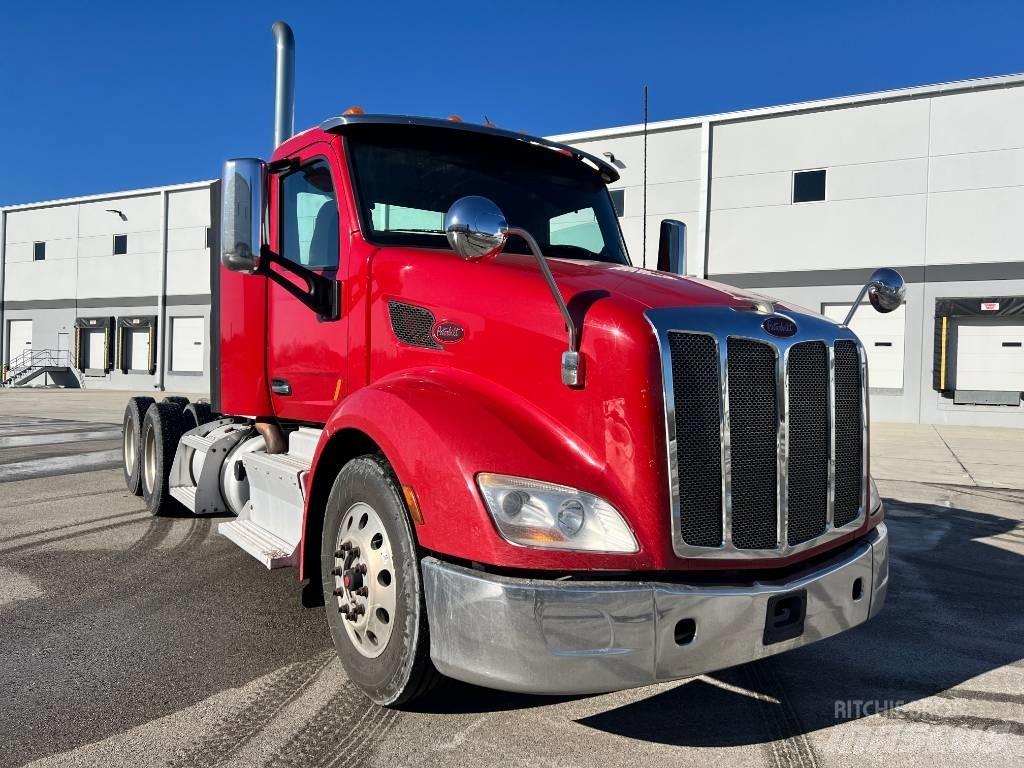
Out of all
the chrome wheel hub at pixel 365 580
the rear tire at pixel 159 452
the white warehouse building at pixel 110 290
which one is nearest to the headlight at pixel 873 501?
the chrome wheel hub at pixel 365 580

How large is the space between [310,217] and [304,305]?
475 millimetres

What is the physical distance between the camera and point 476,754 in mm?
2639

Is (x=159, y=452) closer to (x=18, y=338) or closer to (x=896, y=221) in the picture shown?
(x=896, y=221)

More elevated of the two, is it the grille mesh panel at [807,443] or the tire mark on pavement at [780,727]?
the grille mesh panel at [807,443]

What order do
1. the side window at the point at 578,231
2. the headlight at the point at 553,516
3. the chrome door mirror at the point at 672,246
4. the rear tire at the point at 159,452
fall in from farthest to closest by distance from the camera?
1. the rear tire at the point at 159,452
2. the chrome door mirror at the point at 672,246
3. the side window at the point at 578,231
4. the headlight at the point at 553,516

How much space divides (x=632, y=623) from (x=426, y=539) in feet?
2.43

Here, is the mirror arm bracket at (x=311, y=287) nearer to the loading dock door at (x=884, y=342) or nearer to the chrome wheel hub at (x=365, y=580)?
the chrome wheel hub at (x=365, y=580)

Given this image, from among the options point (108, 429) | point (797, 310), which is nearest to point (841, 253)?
point (108, 429)

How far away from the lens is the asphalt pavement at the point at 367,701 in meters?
2.68

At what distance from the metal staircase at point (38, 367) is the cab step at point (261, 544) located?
37.0 metres

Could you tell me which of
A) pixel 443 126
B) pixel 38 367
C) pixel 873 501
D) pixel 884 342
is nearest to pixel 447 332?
pixel 443 126

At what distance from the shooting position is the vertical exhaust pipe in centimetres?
556

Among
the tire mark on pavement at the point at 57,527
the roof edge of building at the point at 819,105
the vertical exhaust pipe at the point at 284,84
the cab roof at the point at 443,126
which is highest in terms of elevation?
the roof edge of building at the point at 819,105

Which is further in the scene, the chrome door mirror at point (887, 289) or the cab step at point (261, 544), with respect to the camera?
the chrome door mirror at point (887, 289)
